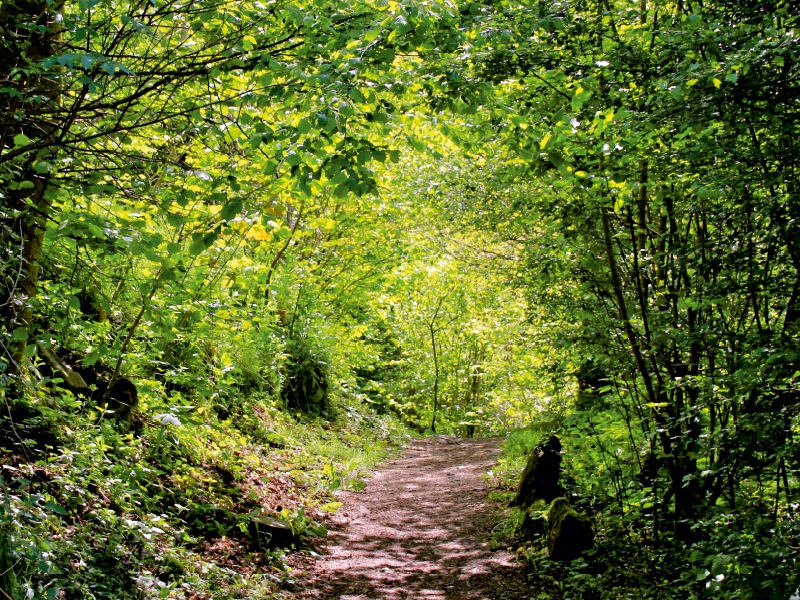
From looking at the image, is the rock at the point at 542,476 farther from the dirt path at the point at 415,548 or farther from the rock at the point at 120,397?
the rock at the point at 120,397

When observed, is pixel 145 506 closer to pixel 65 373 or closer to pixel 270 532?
pixel 270 532

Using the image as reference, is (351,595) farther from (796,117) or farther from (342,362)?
(342,362)

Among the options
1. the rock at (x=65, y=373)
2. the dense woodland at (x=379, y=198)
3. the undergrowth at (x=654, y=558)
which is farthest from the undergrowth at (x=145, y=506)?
the undergrowth at (x=654, y=558)

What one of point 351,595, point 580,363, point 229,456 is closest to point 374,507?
point 229,456

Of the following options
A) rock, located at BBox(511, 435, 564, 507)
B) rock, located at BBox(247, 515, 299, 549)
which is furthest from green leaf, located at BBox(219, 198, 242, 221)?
rock, located at BBox(511, 435, 564, 507)

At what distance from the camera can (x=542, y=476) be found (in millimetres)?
Answer: 7914

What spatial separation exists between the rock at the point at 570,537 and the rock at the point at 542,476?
1.48 metres

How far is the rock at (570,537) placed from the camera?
611cm

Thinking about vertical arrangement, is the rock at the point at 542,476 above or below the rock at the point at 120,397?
below

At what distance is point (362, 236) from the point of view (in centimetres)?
1302

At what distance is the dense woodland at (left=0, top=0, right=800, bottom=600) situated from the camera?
12.0 ft

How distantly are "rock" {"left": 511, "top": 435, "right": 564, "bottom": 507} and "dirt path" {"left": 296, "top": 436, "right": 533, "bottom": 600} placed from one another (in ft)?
1.95

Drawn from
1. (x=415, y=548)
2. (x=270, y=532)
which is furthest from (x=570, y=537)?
(x=270, y=532)

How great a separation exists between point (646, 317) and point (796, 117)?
2331 millimetres
